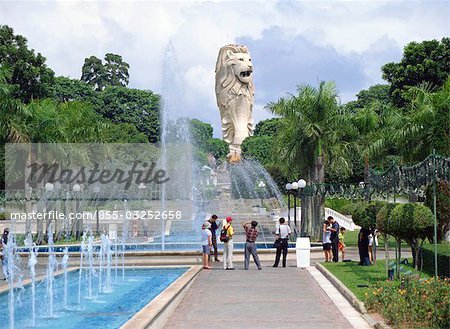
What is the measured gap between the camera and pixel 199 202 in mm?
47750

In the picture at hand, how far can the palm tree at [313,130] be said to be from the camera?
36969mm

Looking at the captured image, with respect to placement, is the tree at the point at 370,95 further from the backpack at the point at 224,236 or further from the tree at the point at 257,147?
the backpack at the point at 224,236

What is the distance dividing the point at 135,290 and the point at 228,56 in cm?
3731

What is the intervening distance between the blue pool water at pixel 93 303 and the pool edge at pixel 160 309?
1.84 feet

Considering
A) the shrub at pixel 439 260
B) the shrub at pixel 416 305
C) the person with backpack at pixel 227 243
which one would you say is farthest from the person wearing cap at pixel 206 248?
the shrub at pixel 416 305

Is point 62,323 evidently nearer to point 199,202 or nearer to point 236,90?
point 199,202

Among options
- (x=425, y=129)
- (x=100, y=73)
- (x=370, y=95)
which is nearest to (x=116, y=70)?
(x=100, y=73)

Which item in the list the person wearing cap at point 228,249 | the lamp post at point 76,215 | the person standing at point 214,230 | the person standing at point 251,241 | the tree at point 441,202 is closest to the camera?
the tree at point 441,202

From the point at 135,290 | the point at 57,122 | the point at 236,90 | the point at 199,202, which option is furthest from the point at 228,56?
the point at 135,290

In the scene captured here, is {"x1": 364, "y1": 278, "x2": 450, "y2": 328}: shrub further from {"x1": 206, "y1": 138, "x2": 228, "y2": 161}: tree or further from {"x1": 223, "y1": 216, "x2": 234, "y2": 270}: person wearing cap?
{"x1": 206, "y1": 138, "x2": 228, "y2": 161}: tree

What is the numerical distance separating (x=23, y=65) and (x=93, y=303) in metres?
49.4

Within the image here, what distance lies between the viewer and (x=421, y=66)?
55219 mm

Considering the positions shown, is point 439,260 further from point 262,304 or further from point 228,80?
point 228,80

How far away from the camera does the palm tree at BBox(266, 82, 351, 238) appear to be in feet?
121
